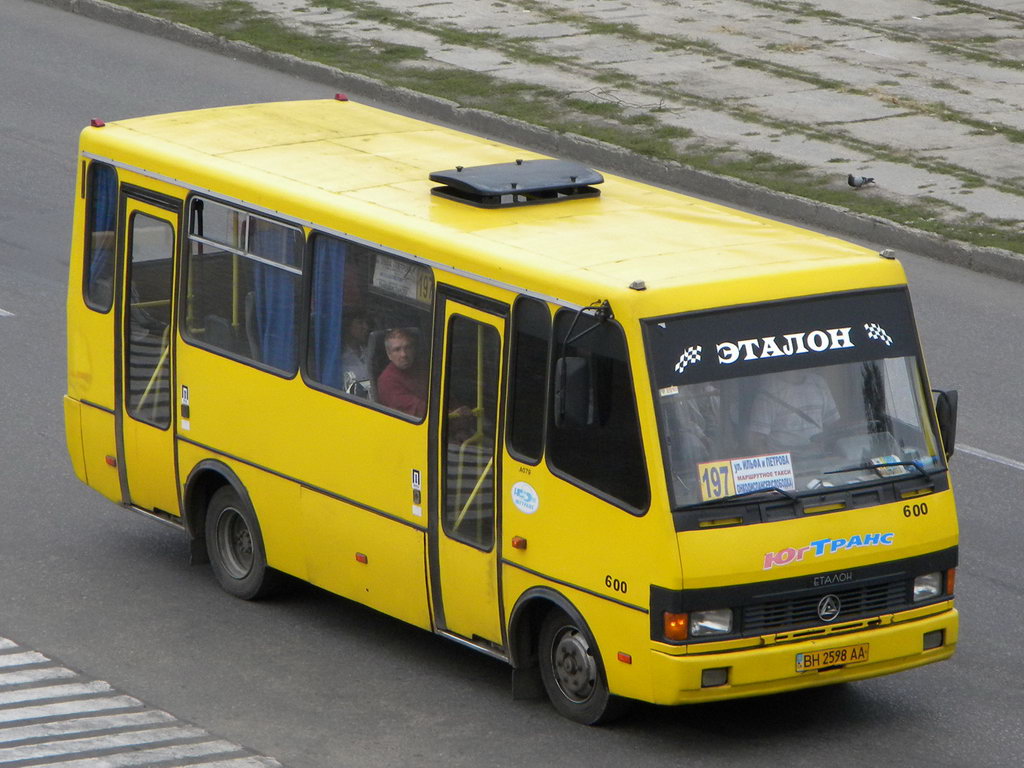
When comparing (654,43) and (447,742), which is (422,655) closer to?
(447,742)

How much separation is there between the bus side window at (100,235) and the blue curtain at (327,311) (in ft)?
6.07

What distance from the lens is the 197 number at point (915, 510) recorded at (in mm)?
9859

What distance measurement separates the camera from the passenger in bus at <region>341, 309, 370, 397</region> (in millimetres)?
11039

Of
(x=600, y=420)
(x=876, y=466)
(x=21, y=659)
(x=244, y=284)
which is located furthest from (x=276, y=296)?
(x=876, y=466)

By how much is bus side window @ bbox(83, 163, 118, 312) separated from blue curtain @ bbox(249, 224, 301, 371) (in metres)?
1.32

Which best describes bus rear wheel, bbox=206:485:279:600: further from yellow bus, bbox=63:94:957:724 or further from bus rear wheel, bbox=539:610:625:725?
bus rear wheel, bbox=539:610:625:725

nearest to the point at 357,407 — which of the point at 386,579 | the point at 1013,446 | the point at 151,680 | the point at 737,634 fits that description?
the point at 386,579

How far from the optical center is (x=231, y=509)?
39.6 feet

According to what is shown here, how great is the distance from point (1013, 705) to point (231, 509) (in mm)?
4473

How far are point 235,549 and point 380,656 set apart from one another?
4.83 feet

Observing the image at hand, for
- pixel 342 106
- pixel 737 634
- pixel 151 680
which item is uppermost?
pixel 342 106

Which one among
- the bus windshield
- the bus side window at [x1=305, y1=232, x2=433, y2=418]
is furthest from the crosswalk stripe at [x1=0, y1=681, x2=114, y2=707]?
the bus windshield

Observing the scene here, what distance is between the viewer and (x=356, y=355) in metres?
11.1

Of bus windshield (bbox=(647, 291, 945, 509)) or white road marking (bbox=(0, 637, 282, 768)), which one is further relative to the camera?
white road marking (bbox=(0, 637, 282, 768))
